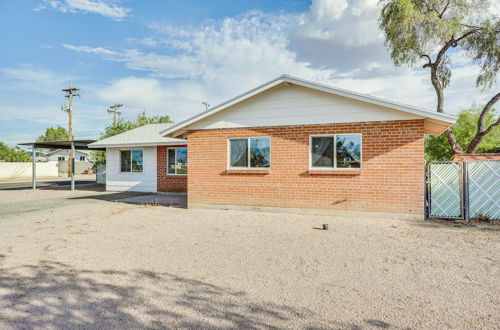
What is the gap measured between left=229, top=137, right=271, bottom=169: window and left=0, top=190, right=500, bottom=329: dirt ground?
283 centimetres

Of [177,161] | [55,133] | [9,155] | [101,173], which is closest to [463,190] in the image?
[177,161]

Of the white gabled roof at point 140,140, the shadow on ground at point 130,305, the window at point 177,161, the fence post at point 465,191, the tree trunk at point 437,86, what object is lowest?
the shadow on ground at point 130,305

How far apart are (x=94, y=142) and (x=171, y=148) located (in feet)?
21.0

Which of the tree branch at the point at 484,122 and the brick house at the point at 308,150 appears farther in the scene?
the tree branch at the point at 484,122

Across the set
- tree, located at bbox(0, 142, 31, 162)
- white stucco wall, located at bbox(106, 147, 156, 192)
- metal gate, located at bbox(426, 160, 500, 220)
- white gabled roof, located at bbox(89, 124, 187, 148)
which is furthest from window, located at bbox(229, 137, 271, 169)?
tree, located at bbox(0, 142, 31, 162)

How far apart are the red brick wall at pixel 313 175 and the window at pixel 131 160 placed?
761 centimetres

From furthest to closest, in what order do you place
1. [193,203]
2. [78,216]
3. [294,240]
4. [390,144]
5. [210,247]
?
1. [193,203]
2. [78,216]
3. [390,144]
4. [294,240]
5. [210,247]

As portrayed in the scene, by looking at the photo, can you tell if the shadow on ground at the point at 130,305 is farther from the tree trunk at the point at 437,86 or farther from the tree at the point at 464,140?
the tree at the point at 464,140

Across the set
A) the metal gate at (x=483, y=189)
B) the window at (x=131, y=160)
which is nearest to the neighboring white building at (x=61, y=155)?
the window at (x=131, y=160)

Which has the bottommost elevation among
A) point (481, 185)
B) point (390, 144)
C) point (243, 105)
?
point (481, 185)

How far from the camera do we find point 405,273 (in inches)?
186

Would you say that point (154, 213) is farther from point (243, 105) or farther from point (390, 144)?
point (390, 144)

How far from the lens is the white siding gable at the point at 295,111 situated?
9180 mm

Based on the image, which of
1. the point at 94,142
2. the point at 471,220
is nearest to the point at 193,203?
the point at 471,220
